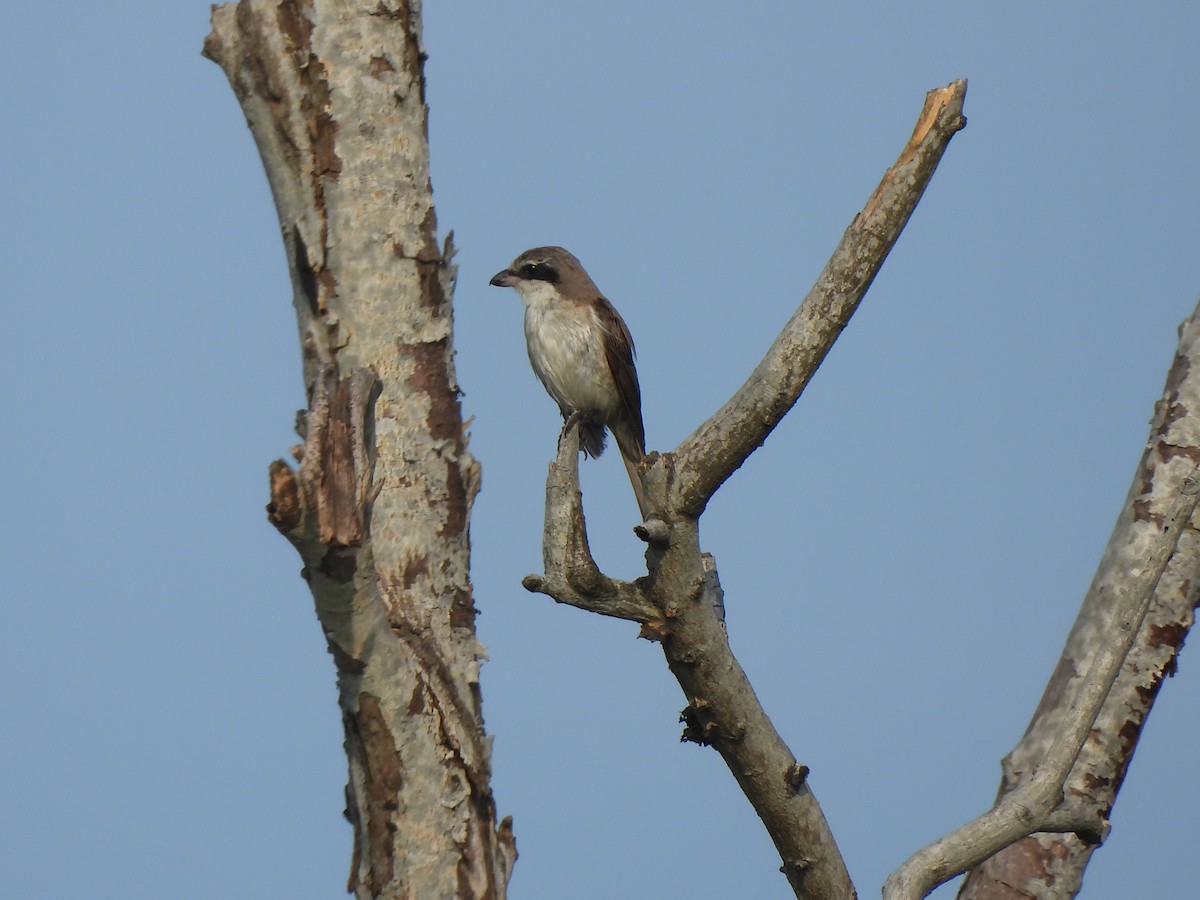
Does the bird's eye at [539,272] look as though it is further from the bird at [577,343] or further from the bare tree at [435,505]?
the bare tree at [435,505]

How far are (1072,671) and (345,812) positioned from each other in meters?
4.02

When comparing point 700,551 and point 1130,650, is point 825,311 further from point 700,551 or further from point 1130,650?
point 1130,650

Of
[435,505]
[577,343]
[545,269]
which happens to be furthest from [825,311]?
[545,269]

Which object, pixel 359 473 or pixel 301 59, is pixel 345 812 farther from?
pixel 301 59

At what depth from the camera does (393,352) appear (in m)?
5.35

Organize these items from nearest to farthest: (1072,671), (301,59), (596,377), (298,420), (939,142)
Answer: (298,420) < (939,142) < (301,59) < (1072,671) < (596,377)

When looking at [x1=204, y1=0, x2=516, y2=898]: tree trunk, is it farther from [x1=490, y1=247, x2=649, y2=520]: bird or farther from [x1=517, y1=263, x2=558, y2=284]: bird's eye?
[x1=517, y1=263, x2=558, y2=284]: bird's eye

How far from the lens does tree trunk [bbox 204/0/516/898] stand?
482cm

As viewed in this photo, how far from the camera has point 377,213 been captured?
17.7 feet

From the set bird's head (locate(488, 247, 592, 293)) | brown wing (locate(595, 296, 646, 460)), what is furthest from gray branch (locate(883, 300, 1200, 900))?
bird's head (locate(488, 247, 592, 293))

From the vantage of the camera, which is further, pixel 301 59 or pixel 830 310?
pixel 301 59

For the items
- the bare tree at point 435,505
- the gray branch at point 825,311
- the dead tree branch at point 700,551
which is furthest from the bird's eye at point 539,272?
the gray branch at point 825,311

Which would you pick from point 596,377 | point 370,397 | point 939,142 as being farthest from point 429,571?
point 596,377

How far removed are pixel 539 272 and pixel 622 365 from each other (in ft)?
3.05
